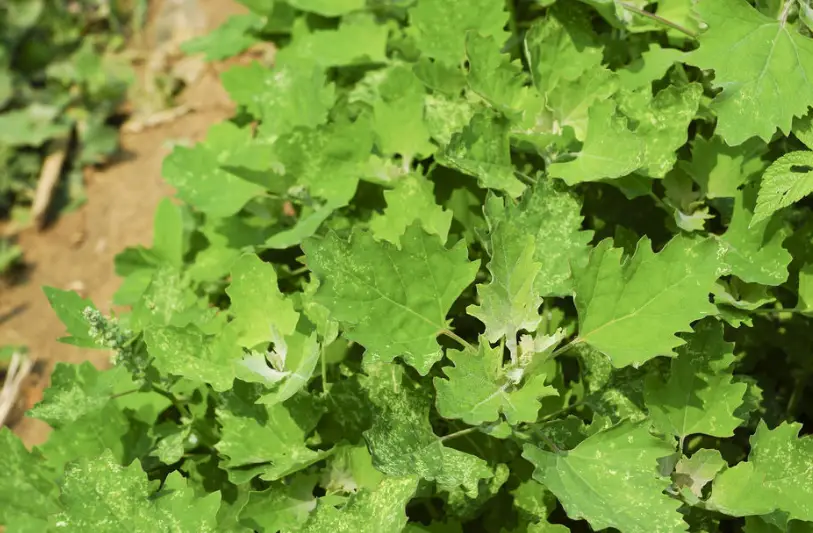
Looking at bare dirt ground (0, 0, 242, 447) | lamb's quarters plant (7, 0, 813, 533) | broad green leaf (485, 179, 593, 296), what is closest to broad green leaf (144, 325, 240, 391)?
lamb's quarters plant (7, 0, 813, 533)

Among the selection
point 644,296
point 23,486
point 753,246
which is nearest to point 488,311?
point 644,296

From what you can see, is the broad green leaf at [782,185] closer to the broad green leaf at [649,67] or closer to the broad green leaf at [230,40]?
the broad green leaf at [649,67]

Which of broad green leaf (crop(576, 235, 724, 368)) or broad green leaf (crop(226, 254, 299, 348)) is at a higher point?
broad green leaf (crop(576, 235, 724, 368))

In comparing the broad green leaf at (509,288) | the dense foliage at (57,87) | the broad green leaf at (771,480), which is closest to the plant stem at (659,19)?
the broad green leaf at (509,288)

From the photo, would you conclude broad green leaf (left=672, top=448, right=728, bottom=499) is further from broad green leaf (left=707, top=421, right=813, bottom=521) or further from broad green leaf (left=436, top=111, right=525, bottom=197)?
broad green leaf (left=436, top=111, right=525, bottom=197)

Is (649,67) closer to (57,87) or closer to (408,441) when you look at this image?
(408,441)

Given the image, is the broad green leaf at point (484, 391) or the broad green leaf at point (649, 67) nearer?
the broad green leaf at point (484, 391)
